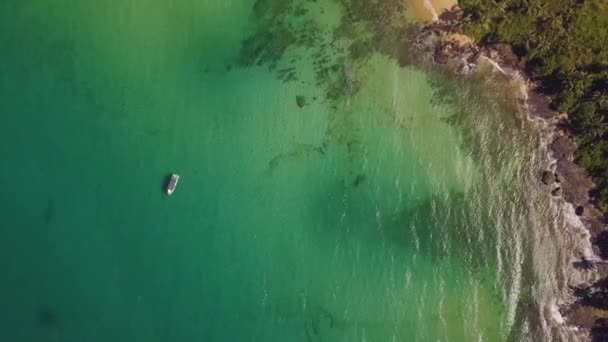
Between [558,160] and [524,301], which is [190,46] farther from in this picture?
[524,301]

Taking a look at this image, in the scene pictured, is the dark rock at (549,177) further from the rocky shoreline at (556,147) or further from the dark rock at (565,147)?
the dark rock at (565,147)

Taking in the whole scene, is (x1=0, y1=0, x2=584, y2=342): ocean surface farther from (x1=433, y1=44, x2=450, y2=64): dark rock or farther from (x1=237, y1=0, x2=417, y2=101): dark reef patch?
(x1=433, y1=44, x2=450, y2=64): dark rock

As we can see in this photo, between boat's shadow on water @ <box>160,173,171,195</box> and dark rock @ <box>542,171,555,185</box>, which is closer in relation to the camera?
dark rock @ <box>542,171,555,185</box>

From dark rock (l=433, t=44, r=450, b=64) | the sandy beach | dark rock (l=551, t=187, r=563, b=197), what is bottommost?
dark rock (l=551, t=187, r=563, b=197)

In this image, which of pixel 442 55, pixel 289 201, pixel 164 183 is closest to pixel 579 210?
pixel 442 55

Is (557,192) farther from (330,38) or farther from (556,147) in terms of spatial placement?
(330,38)

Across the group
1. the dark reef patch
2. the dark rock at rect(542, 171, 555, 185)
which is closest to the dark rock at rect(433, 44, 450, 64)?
the dark reef patch

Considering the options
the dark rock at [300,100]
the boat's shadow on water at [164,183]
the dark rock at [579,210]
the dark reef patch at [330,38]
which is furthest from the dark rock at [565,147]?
the boat's shadow on water at [164,183]
